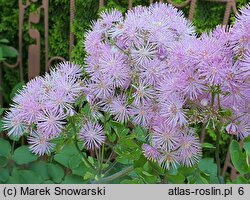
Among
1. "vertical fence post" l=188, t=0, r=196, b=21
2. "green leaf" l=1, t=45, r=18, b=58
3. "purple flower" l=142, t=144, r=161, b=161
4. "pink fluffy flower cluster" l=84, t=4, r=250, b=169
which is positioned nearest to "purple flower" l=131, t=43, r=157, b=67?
"pink fluffy flower cluster" l=84, t=4, r=250, b=169

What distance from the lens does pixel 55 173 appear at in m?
1.99

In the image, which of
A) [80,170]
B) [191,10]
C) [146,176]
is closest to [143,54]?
[146,176]

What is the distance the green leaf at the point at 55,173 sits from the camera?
196 centimetres

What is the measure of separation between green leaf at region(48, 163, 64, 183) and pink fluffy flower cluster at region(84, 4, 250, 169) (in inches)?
27.0

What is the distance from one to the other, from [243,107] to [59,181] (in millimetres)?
973

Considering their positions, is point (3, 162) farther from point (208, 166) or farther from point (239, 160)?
point (239, 160)

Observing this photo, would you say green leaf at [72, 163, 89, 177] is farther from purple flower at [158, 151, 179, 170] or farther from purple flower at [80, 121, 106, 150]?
purple flower at [158, 151, 179, 170]

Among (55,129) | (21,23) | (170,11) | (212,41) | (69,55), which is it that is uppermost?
(21,23)

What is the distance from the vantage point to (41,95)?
4.25ft

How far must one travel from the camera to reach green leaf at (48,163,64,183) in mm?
1958

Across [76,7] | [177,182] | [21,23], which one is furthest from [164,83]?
[21,23]

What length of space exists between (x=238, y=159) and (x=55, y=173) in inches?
36.1

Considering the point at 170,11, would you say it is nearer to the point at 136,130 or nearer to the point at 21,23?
the point at 136,130

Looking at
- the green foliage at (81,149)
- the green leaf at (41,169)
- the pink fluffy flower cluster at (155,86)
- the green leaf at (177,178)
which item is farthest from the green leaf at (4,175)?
the green leaf at (177,178)
